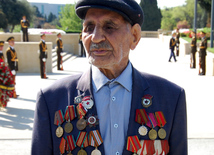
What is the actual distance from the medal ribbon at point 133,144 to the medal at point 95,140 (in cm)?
15

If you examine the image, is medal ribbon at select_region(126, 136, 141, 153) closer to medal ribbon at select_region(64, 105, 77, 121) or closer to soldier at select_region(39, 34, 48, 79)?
medal ribbon at select_region(64, 105, 77, 121)

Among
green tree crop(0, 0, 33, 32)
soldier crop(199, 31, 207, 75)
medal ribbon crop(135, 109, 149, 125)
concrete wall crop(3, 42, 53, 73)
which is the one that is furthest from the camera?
green tree crop(0, 0, 33, 32)

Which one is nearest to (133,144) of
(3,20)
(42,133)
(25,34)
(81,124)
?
(81,124)

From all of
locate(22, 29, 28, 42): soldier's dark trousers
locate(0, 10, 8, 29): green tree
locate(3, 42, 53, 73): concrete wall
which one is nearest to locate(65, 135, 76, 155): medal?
locate(3, 42, 53, 73): concrete wall

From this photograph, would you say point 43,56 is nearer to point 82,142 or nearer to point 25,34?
point 25,34

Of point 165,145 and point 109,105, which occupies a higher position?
point 109,105

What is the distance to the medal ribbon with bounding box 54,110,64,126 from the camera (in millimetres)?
1990

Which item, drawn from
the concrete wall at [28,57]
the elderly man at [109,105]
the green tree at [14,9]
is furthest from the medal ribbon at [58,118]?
the green tree at [14,9]

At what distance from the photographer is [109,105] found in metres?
2.00

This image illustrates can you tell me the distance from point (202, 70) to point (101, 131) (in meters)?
13.9

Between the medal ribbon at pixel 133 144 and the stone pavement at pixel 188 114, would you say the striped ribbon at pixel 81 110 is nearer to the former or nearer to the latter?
the medal ribbon at pixel 133 144

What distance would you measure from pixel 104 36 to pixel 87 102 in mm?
386

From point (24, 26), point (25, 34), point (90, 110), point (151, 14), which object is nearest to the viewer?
point (90, 110)

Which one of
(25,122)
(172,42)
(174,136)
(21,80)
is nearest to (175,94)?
(174,136)
